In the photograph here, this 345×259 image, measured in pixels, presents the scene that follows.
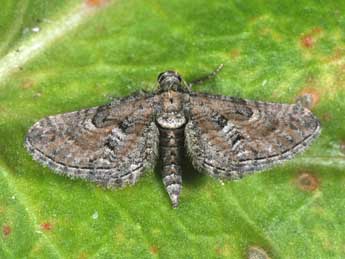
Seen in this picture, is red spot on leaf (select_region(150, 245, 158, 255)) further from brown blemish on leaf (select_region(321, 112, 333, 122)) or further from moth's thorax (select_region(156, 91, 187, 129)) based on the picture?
brown blemish on leaf (select_region(321, 112, 333, 122))

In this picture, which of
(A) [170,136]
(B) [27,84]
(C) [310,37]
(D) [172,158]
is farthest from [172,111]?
(C) [310,37]

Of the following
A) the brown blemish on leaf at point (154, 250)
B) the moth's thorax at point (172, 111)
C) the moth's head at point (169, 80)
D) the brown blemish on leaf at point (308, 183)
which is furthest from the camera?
the moth's thorax at point (172, 111)

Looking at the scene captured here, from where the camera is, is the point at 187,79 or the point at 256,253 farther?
the point at 187,79

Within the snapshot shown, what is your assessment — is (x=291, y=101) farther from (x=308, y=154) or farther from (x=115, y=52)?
(x=115, y=52)

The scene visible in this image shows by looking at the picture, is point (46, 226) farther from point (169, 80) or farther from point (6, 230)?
point (169, 80)

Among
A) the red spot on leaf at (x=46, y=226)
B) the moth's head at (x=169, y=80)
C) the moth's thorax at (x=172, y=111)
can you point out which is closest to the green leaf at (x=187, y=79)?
the red spot on leaf at (x=46, y=226)

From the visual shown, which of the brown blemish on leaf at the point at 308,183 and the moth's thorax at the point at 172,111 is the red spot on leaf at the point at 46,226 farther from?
the brown blemish on leaf at the point at 308,183

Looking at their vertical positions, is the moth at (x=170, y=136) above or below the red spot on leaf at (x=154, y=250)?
above
